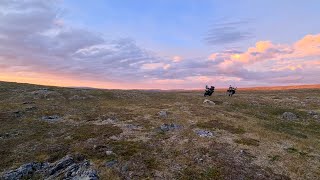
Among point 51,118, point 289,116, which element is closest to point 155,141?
point 51,118

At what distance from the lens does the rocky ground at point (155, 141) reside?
102 ft

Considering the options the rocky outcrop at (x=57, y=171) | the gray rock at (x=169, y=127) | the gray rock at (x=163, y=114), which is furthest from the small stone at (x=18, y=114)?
the gray rock at (x=169, y=127)

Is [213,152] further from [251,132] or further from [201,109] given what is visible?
[201,109]

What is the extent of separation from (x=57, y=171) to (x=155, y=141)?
12962 mm

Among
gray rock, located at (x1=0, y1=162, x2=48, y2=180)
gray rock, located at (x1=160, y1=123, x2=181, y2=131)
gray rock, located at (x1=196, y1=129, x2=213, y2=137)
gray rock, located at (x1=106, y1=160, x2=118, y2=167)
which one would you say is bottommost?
gray rock, located at (x1=0, y1=162, x2=48, y2=180)

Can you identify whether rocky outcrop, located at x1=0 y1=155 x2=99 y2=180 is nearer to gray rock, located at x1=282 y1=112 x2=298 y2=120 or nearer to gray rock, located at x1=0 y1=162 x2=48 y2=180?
gray rock, located at x1=0 y1=162 x2=48 y2=180

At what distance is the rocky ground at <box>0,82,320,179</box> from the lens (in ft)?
102

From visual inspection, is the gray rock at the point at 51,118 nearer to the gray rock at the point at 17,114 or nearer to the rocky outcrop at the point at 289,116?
the gray rock at the point at 17,114

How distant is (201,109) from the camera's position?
59844 mm

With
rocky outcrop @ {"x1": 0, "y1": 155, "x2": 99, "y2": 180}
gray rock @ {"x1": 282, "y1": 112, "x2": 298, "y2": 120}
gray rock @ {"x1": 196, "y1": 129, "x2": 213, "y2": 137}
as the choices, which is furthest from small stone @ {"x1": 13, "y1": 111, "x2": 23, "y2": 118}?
gray rock @ {"x1": 282, "y1": 112, "x2": 298, "y2": 120}

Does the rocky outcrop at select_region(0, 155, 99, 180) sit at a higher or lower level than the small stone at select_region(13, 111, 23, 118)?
lower

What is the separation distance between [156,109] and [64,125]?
1882cm

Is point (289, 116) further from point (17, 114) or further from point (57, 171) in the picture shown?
point (17, 114)

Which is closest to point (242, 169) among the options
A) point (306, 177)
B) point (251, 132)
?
point (306, 177)
